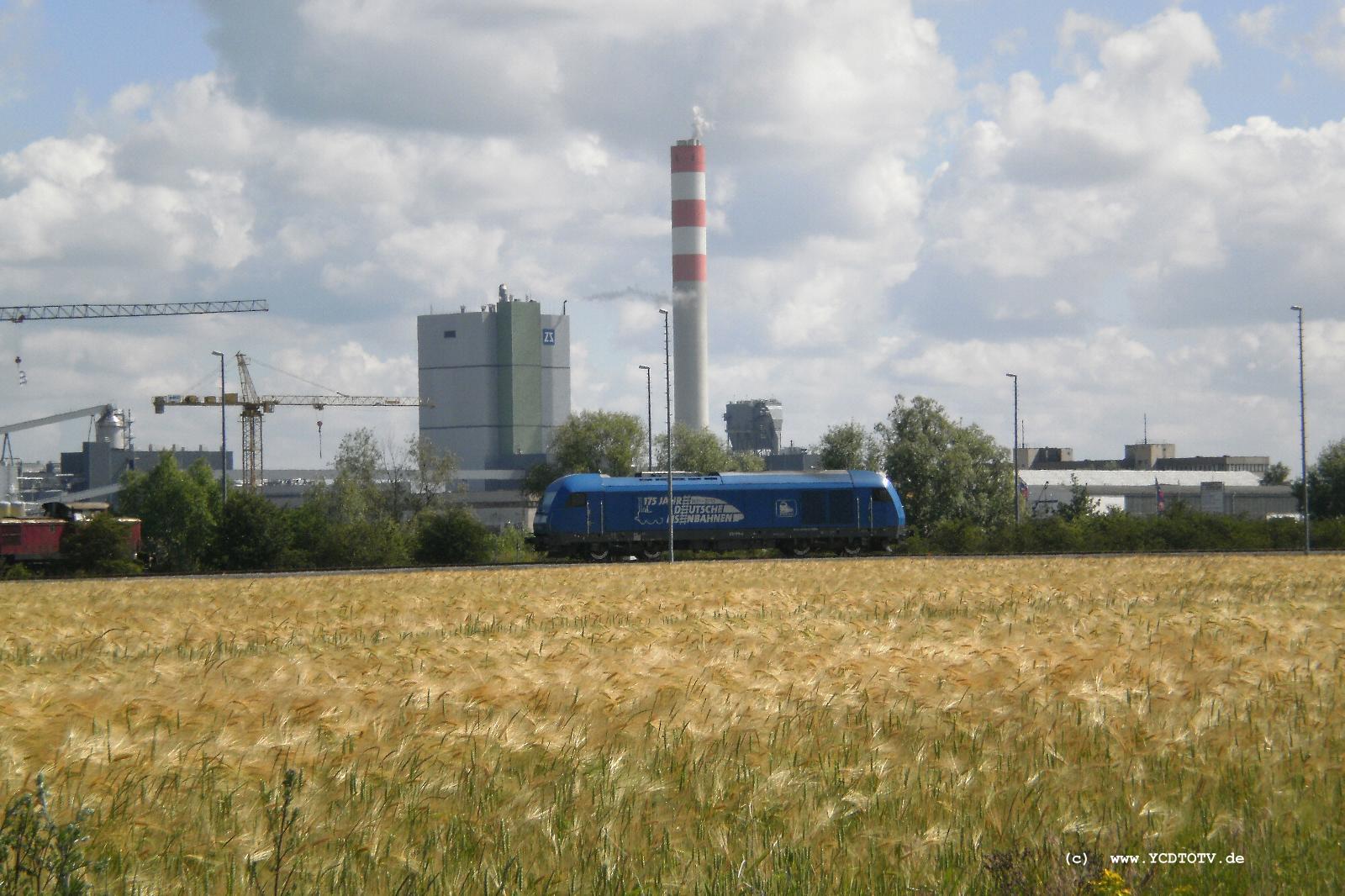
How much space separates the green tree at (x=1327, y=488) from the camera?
11747 centimetres

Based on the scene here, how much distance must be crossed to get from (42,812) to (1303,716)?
8.78 meters

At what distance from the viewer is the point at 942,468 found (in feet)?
371

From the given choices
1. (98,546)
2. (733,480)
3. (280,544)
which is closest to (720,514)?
(733,480)

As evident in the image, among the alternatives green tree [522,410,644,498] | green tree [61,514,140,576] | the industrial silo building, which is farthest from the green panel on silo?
green tree [61,514,140,576]

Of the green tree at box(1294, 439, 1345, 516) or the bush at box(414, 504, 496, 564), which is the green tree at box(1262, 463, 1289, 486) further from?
the bush at box(414, 504, 496, 564)

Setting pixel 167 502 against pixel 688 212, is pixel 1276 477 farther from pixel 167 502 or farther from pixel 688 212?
pixel 167 502

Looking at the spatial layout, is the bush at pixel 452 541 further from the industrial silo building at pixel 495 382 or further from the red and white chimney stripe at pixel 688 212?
the industrial silo building at pixel 495 382

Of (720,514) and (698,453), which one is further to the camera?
(698,453)

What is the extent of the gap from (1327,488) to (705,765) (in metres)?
126

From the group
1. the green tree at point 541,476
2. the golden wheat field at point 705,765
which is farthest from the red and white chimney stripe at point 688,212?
the golden wheat field at point 705,765

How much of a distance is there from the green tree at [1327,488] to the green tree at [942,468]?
25.8 metres

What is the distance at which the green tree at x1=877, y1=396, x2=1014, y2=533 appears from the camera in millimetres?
109938

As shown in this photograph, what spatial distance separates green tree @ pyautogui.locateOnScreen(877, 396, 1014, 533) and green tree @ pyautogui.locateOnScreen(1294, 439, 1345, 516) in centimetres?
2583

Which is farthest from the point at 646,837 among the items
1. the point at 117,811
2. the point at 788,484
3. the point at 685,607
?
the point at 788,484
